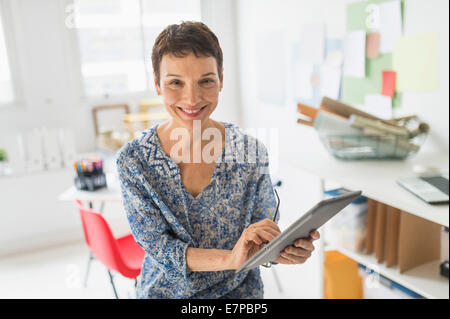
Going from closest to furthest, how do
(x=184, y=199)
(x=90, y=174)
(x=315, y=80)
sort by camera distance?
(x=184, y=199) → (x=90, y=174) → (x=315, y=80)

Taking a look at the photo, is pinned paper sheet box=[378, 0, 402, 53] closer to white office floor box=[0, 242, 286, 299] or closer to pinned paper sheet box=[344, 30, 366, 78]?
pinned paper sheet box=[344, 30, 366, 78]

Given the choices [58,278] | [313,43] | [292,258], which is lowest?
[58,278]

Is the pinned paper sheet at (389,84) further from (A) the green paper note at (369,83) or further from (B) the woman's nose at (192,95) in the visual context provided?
(B) the woman's nose at (192,95)

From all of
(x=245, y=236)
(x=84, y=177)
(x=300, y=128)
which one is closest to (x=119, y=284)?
(x=84, y=177)

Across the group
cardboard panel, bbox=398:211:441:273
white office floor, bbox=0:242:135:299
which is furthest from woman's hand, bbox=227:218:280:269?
white office floor, bbox=0:242:135:299

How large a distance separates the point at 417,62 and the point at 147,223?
1517 millimetres

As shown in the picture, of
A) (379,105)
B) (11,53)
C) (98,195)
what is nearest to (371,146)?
(379,105)

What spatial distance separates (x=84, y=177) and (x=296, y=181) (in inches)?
56.0

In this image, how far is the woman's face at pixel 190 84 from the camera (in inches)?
26.7

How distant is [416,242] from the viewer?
1.60m

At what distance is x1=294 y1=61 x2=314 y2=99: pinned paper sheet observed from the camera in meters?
2.61

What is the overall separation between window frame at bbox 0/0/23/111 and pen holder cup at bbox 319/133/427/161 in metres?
2.33

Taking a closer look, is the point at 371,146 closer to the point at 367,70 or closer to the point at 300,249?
the point at 367,70

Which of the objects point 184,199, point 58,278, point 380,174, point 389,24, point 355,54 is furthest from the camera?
point 58,278
